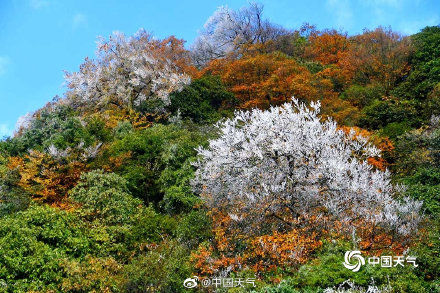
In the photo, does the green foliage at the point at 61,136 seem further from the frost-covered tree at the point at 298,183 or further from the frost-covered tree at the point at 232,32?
the frost-covered tree at the point at 232,32

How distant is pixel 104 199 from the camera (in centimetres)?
1295

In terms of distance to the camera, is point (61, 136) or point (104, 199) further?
point (61, 136)

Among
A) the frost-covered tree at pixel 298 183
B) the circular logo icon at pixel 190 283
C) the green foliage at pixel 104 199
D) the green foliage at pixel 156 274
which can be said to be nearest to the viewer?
the green foliage at pixel 156 274

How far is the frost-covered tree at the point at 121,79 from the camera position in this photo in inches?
933

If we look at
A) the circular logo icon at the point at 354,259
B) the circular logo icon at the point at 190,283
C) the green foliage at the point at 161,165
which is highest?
the green foliage at the point at 161,165

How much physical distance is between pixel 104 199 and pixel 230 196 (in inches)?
168

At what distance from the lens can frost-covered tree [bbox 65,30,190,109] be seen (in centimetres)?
2370

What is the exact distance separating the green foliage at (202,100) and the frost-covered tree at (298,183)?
11.2 m

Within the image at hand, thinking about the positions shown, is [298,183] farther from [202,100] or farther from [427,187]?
[202,100]

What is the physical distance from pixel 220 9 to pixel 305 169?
3231 cm

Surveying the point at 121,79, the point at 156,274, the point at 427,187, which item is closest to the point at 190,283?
the point at 156,274

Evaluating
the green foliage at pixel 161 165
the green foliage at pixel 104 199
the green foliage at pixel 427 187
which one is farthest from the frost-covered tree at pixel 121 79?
the green foliage at pixel 427 187

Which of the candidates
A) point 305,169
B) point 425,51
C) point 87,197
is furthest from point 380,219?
point 425,51

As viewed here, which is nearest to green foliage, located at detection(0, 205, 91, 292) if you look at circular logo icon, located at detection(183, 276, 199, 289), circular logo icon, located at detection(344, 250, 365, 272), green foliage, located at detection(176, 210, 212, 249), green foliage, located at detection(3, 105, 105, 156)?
green foliage, located at detection(176, 210, 212, 249)
